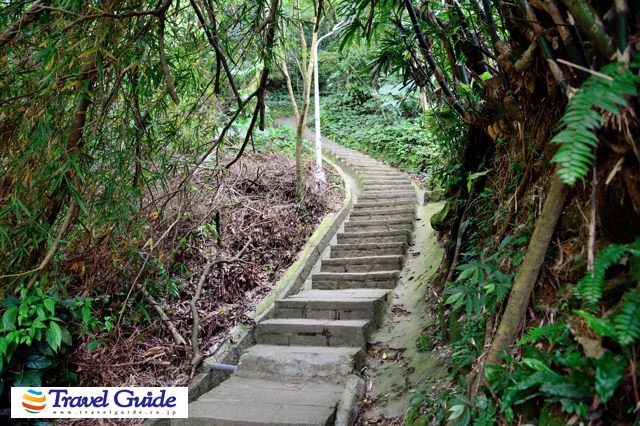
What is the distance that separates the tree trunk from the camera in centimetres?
169

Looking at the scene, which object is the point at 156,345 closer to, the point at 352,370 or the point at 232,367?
the point at 232,367

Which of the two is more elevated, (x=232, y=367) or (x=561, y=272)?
(x=561, y=272)

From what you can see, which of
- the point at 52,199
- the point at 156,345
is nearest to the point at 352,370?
the point at 156,345

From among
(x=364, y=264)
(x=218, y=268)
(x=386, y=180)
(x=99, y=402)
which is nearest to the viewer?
(x=99, y=402)

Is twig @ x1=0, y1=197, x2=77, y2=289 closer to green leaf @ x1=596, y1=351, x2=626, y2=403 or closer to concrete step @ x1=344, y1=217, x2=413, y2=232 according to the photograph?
green leaf @ x1=596, y1=351, x2=626, y2=403

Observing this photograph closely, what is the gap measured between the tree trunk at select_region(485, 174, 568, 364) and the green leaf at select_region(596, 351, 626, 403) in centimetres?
46

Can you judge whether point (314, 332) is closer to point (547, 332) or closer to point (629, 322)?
point (547, 332)

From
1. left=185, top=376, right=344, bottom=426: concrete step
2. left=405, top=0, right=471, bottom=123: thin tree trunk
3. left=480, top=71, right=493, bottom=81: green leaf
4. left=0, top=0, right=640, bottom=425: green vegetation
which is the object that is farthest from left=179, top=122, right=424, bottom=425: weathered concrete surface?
left=480, top=71, right=493, bottom=81: green leaf

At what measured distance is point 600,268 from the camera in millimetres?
1417

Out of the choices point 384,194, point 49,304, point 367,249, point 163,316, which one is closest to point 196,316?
point 163,316

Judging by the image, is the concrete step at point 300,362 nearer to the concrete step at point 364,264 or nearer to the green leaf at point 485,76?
the concrete step at point 364,264

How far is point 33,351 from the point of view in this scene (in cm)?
294

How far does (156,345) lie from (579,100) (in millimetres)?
3917

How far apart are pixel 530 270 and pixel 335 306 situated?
11.5ft
